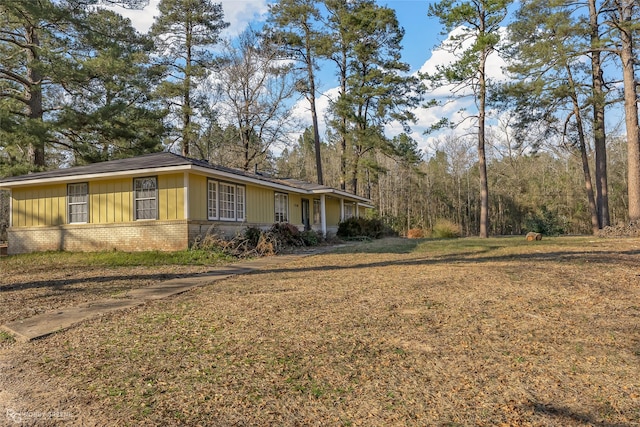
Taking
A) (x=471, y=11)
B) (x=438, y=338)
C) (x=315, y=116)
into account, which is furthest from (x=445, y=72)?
(x=438, y=338)

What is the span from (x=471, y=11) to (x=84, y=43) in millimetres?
17385

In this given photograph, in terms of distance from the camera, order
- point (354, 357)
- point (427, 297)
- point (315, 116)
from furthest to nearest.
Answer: point (315, 116)
point (427, 297)
point (354, 357)

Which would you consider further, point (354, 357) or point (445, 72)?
point (445, 72)

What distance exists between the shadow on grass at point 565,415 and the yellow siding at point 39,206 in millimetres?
15243

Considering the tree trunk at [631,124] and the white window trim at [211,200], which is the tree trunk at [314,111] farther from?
the tree trunk at [631,124]

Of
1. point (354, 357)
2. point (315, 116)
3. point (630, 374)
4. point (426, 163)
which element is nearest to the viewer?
point (630, 374)

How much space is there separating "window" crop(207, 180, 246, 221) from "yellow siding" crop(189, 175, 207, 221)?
23 centimetres

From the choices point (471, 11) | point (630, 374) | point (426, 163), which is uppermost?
point (471, 11)

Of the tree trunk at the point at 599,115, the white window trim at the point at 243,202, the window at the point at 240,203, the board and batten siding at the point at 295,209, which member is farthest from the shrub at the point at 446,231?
the window at the point at 240,203

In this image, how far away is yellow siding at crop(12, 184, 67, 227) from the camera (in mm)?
13922

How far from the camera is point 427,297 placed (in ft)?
18.4

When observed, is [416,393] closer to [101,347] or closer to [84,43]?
[101,347]

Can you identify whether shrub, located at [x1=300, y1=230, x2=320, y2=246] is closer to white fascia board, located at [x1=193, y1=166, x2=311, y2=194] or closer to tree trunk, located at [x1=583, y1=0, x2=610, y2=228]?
white fascia board, located at [x1=193, y1=166, x2=311, y2=194]

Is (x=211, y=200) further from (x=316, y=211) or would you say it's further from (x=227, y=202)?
(x=316, y=211)
